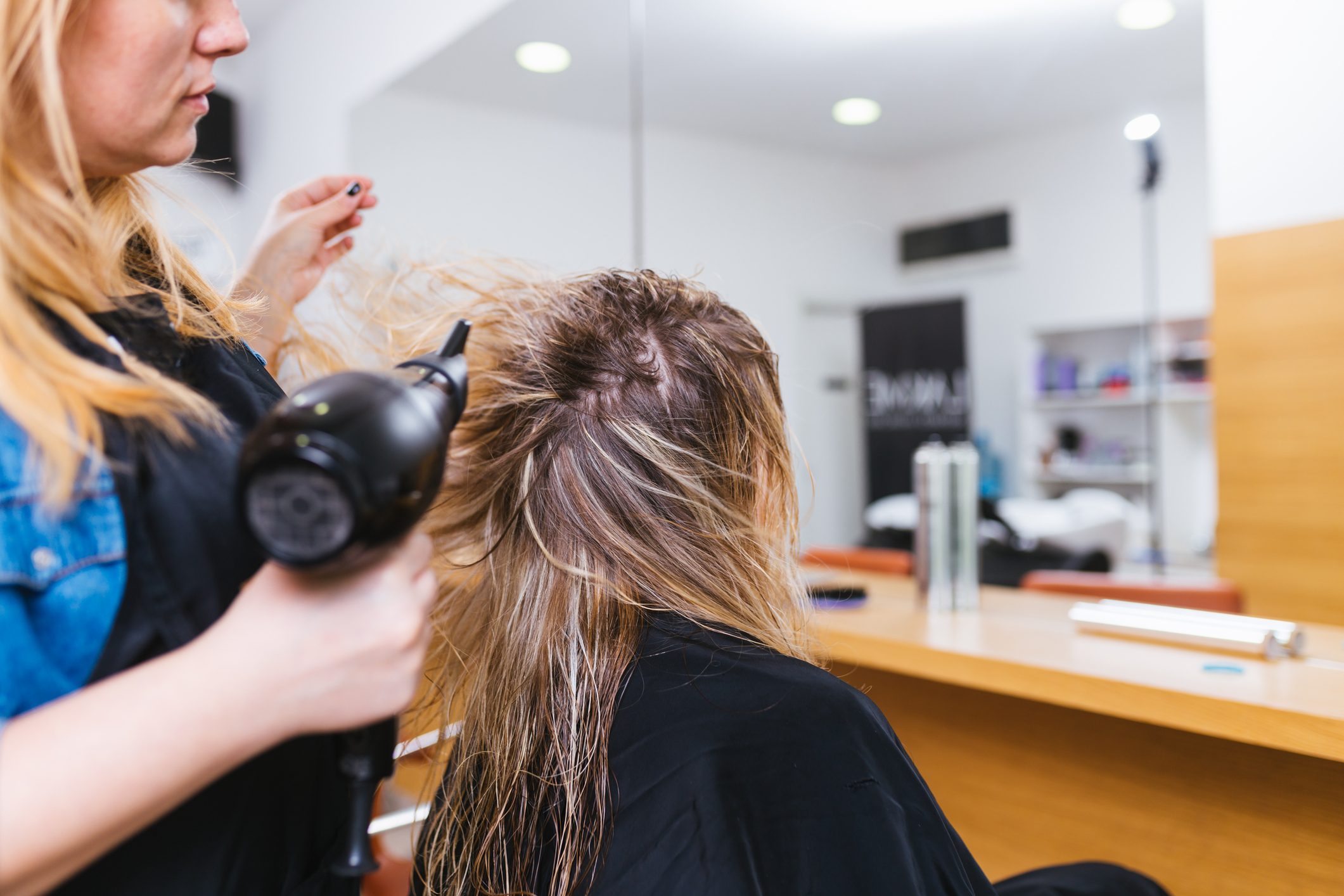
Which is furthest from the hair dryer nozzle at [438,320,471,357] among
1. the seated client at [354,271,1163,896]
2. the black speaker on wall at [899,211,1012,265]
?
the black speaker on wall at [899,211,1012,265]

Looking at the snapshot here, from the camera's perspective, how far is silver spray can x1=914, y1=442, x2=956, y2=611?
6.48 ft

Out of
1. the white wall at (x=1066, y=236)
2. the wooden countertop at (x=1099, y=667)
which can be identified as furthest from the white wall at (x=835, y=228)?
the wooden countertop at (x=1099, y=667)

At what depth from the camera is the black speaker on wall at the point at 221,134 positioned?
445 centimetres

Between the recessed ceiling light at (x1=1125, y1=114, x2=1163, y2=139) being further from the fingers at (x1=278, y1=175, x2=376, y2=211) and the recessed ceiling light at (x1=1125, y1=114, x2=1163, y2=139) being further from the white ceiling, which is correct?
the fingers at (x1=278, y1=175, x2=376, y2=211)

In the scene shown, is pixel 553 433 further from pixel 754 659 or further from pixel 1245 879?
pixel 1245 879

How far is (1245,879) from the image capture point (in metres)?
1.46

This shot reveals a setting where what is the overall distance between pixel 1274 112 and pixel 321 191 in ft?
5.16

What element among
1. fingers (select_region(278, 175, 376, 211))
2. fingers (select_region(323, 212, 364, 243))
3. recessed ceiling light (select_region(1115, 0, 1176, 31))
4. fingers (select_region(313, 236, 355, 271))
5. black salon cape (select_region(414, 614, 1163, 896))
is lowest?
black salon cape (select_region(414, 614, 1163, 896))

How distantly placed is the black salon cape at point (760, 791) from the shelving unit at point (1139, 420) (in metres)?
1.08

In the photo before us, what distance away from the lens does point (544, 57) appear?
297 cm

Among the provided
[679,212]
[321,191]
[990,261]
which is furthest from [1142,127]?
[321,191]

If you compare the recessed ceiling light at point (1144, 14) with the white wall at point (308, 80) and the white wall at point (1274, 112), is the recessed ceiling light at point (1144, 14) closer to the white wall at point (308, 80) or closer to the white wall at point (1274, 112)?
the white wall at point (1274, 112)

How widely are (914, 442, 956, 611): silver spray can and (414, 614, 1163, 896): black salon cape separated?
1163mm

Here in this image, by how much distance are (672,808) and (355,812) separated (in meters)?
0.29
